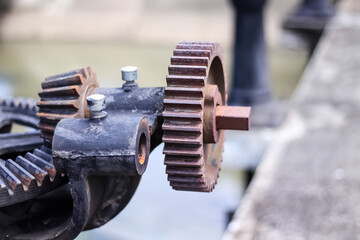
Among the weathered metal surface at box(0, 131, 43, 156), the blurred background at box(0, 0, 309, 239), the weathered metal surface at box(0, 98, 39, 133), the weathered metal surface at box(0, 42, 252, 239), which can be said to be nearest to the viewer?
the weathered metal surface at box(0, 42, 252, 239)

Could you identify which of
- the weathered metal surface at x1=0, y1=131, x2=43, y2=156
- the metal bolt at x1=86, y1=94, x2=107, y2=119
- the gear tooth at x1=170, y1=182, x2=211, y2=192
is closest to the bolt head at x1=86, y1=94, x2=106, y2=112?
the metal bolt at x1=86, y1=94, x2=107, y2=119

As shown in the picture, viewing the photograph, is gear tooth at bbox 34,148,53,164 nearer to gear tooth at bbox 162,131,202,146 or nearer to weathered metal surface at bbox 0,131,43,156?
weathered metal surface at bbox 0,131,43,156

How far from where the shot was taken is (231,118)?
1173 mm

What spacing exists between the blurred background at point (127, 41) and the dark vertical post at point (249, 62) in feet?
2.23

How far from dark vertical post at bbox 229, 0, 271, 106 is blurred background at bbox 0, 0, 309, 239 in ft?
2.23

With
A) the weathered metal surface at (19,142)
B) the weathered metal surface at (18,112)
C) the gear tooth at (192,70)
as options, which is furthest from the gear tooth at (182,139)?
the weathered metal surface at (18,112)

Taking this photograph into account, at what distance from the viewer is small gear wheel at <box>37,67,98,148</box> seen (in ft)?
3.97

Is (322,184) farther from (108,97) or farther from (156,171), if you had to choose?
(108,97)

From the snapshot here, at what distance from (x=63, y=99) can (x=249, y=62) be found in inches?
244

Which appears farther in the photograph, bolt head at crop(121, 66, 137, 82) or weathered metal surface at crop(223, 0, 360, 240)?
weathered metal surface at crop(223, 0, 360, 240)

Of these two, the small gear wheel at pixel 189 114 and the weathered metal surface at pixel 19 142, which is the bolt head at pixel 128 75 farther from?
the weathered metal surface at pixel 19 142

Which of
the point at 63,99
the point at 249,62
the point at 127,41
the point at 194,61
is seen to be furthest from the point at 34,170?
the point at 127,41

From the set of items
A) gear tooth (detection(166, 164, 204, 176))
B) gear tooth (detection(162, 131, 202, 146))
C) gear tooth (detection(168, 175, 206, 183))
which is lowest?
gear tooth (detection(168, 175, 206, 183))

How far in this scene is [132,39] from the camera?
1155 cm
